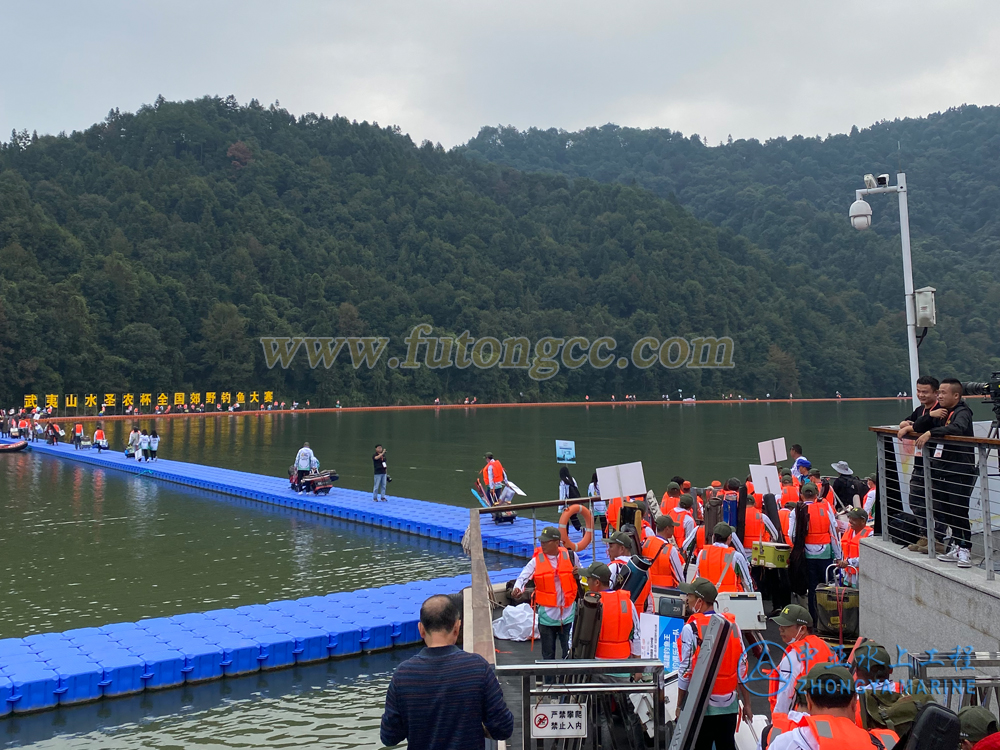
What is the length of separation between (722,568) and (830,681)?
397 centimetres

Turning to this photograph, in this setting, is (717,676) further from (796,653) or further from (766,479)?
(766,479)

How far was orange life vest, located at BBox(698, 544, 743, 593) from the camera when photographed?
7.47 metres

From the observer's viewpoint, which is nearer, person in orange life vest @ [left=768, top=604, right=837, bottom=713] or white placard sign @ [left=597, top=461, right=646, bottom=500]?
person in orange life vest @ [left=768, top=604, right=837, bottom=713]

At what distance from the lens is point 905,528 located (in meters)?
7.64

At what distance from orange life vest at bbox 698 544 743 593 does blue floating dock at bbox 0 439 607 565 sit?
7514 millimetres

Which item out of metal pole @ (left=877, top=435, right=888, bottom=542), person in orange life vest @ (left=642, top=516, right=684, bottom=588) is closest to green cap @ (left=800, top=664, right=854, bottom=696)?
person in orange life vest @ (left=642, top=516, right=684, bottom=588)

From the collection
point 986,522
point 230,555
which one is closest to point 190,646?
point 230,555

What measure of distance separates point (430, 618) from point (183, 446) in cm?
4402

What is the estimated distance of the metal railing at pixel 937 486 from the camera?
6.10m

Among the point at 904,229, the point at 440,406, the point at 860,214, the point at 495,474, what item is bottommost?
the point at 495,474

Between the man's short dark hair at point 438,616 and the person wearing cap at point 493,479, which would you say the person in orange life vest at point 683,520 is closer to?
the man's short dark hair at point 438,616

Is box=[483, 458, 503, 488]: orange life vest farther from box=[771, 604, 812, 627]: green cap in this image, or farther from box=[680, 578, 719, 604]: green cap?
box=[771, 604, 812, 627]: green cap

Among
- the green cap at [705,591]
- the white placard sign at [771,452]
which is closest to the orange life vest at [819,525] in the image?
the white placard sign at [771,452]

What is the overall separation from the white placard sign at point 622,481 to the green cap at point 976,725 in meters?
8.39
